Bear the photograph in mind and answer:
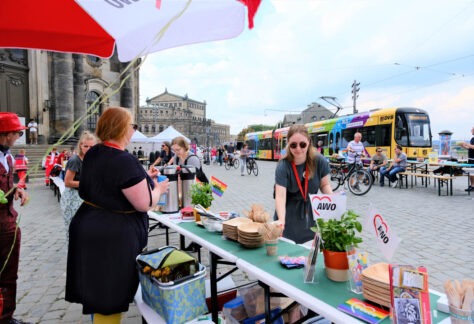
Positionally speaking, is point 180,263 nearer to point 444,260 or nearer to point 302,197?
point 302,197

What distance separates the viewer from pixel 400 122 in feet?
53.9

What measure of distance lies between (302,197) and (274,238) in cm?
76

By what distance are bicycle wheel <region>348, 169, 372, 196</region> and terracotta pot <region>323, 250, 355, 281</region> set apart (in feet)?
31.2

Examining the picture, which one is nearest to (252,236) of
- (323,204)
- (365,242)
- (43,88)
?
(323,204)

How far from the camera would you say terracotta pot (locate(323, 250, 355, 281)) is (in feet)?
5.98

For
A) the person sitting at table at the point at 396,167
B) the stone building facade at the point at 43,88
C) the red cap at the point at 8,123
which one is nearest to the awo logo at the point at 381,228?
the red cap at the point at 8,123

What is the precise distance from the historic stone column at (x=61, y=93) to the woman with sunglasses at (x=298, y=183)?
74.2 ft

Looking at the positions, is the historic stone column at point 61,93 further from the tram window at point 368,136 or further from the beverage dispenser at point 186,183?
the beverage dispenser at point 186,183

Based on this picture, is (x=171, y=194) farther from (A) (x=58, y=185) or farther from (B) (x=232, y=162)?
(B) (x=232, y=162)

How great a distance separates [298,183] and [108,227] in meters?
1.71

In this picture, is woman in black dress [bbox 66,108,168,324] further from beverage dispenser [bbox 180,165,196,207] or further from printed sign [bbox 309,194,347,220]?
beverage dispenser [bbox 180,165,196,207]

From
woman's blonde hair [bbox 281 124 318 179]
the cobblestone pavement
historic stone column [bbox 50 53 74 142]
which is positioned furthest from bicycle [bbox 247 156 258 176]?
woman's blonde hair [bbox 281 124 318 179]

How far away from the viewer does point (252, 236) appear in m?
2.39

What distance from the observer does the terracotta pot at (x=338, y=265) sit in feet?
5.98
